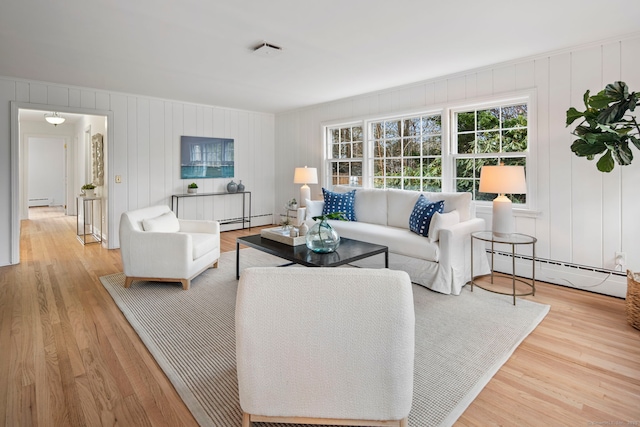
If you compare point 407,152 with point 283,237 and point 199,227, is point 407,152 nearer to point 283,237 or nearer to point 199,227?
point 283,237

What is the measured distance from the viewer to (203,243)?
12.1 feet

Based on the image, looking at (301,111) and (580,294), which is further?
(301,111)

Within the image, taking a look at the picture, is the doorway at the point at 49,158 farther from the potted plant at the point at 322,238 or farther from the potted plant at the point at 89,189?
the potted plant at the point at 322,238

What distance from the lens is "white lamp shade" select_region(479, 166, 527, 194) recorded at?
10.6 ft

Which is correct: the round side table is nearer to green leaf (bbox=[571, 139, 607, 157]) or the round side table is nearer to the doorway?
green leaf (bbox=[571, 139, 607, 157])

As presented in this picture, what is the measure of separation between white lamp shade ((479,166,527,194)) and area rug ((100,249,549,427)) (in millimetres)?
1003

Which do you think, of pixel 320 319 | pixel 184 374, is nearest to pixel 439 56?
pixel 320 319

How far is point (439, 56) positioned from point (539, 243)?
2.25m

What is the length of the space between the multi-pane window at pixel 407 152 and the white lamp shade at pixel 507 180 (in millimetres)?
1243

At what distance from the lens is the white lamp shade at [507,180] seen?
3.22 m

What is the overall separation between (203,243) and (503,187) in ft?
10.1

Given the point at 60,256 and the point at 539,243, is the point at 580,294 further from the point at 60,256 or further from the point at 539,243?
the point at 60,256

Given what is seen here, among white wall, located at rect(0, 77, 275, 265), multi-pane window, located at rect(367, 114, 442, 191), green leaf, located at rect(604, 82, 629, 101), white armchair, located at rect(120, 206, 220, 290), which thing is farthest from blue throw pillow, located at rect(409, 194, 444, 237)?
white wall, located at rect(0, 77, 275, 265)

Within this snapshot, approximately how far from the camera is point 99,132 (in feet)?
19.2
